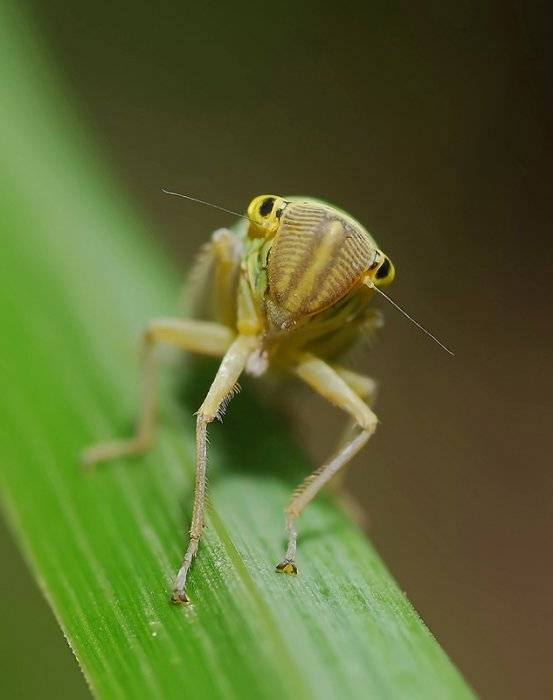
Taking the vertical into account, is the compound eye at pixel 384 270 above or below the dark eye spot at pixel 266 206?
above

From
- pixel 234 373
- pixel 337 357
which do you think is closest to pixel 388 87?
pixel 337 357

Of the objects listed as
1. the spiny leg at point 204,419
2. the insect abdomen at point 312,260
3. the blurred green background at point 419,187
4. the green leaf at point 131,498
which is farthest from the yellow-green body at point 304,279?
the blurred green background at point 419,187

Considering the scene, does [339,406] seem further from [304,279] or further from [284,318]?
[304,279]

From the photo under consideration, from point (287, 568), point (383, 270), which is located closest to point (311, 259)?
point (383, 270)

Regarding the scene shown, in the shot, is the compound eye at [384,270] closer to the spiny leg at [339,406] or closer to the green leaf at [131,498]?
the spiny leg at [339,406]

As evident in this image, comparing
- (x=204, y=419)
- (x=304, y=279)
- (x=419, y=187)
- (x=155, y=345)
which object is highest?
(x=304, y=279)

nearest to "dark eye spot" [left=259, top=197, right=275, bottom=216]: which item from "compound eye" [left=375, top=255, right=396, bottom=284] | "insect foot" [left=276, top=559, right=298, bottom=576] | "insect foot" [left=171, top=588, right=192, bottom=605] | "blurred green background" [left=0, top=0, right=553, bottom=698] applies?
"compound eye" [left=375, top=255, right=396, bottom=284]
